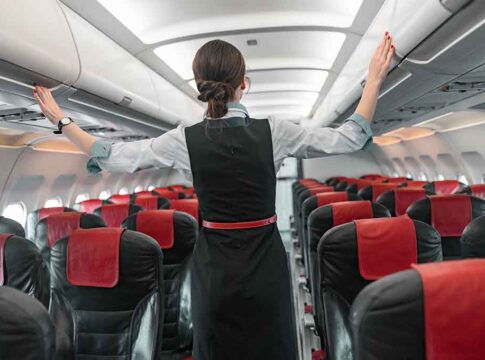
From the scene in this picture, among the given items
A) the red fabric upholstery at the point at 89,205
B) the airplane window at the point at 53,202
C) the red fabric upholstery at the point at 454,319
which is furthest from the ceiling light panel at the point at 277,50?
the red fabric upholstery at the point at 454,319

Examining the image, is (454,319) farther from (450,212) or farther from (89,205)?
(89,205)

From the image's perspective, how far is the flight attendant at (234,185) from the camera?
1507 millimetres

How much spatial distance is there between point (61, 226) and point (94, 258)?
1.65 metres

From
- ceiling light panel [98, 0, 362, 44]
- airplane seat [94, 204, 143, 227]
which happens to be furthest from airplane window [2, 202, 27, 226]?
ceiling light panel [98, 0, 362, 44]

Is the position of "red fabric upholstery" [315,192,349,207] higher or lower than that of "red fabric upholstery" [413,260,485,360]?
higher

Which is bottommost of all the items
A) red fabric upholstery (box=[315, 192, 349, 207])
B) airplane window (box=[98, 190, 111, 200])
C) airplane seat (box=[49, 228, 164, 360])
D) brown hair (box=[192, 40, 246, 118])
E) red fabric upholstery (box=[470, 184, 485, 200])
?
airplane seat (box=[49, 228, 164, 360])

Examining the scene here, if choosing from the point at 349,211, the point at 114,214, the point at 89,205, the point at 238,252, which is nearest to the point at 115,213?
the point at 114,214

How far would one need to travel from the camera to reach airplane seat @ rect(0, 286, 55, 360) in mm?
887

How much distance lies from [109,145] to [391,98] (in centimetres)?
353

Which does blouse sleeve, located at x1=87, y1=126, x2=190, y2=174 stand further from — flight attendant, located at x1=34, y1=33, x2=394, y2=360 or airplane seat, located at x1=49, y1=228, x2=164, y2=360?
airplane seat, located at x1=49, y1=228, x2=164, y2=360

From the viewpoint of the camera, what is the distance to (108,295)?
6.63 ft

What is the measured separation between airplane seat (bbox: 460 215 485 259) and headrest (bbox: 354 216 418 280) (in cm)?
25

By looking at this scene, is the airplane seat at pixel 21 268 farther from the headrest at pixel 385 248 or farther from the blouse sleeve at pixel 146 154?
the headrest at pixel 385 248

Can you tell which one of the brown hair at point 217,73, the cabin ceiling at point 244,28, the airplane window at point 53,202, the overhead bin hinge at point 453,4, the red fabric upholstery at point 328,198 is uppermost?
the cabin ceiling at point 244,28
